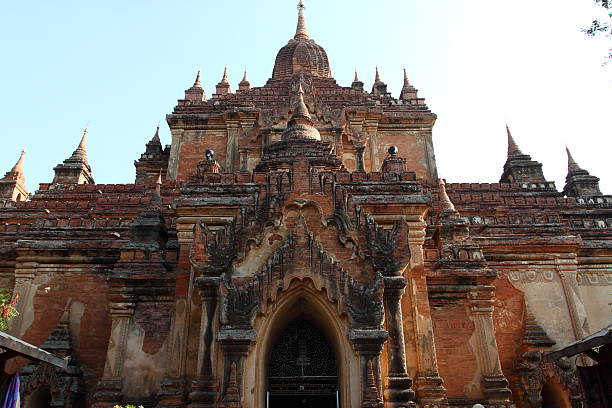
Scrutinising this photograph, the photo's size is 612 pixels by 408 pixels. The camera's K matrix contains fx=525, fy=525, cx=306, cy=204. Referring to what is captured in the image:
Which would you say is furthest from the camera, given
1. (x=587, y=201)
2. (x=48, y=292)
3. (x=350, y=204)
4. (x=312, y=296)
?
(x=587, y=201)

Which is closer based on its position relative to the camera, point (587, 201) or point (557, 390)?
point (557, 390)

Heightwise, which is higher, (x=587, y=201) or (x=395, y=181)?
(x=587, y=201)

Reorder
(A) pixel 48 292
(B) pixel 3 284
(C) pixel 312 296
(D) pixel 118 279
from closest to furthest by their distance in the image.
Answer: (C) pixel 312 296 < (D) pixel 118 279 < (A) pixel 48 292 < (B) pixel 3 284

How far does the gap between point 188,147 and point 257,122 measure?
12.8ft

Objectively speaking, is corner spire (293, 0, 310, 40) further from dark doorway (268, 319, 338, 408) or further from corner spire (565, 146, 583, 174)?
dark doorway (268, 319, 338, 408)

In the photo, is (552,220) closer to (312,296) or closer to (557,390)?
(557,390)

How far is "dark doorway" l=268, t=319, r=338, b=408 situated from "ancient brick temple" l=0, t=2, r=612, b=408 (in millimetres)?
35

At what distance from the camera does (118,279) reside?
48.4 ft

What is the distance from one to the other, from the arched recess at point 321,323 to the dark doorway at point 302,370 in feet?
1.44

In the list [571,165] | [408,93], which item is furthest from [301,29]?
[571,165]

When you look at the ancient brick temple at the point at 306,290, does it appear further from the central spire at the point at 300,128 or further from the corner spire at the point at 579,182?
the corner spire at the point at 579,182

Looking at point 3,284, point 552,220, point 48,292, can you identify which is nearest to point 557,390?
point 552,220

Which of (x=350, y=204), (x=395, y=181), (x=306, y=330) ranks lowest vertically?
(x=306, y=330)

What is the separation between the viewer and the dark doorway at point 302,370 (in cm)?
1234
